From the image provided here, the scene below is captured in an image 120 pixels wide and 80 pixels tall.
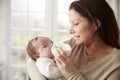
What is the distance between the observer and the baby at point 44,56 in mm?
1198

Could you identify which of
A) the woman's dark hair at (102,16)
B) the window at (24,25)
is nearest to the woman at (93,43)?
the woman's dark hair at (102,16)

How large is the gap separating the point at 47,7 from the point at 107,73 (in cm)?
61

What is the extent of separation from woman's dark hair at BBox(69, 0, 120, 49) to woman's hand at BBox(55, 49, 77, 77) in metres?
0.20

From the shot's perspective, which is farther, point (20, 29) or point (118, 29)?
point (20, 29)

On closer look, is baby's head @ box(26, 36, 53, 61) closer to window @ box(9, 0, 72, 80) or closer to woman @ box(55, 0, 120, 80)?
woman @ box(55, 0, 120, 80)

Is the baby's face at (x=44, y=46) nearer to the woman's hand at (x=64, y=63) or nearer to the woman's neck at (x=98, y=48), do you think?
the woman's hand at (x=64, y=63)

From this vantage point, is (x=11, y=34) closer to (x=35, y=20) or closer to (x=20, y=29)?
(x=20, y=29)

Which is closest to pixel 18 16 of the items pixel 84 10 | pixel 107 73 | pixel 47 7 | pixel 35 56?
pixel 47 7

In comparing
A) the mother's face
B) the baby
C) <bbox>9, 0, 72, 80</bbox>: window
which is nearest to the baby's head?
the baby

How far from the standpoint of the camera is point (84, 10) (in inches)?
46.9

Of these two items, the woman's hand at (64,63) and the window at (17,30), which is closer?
the woman's hand at (64,63)

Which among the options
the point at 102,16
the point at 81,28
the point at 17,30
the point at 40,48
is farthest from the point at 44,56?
the point at 17,30

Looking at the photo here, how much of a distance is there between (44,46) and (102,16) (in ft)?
1.05

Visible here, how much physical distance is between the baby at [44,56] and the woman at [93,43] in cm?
3
